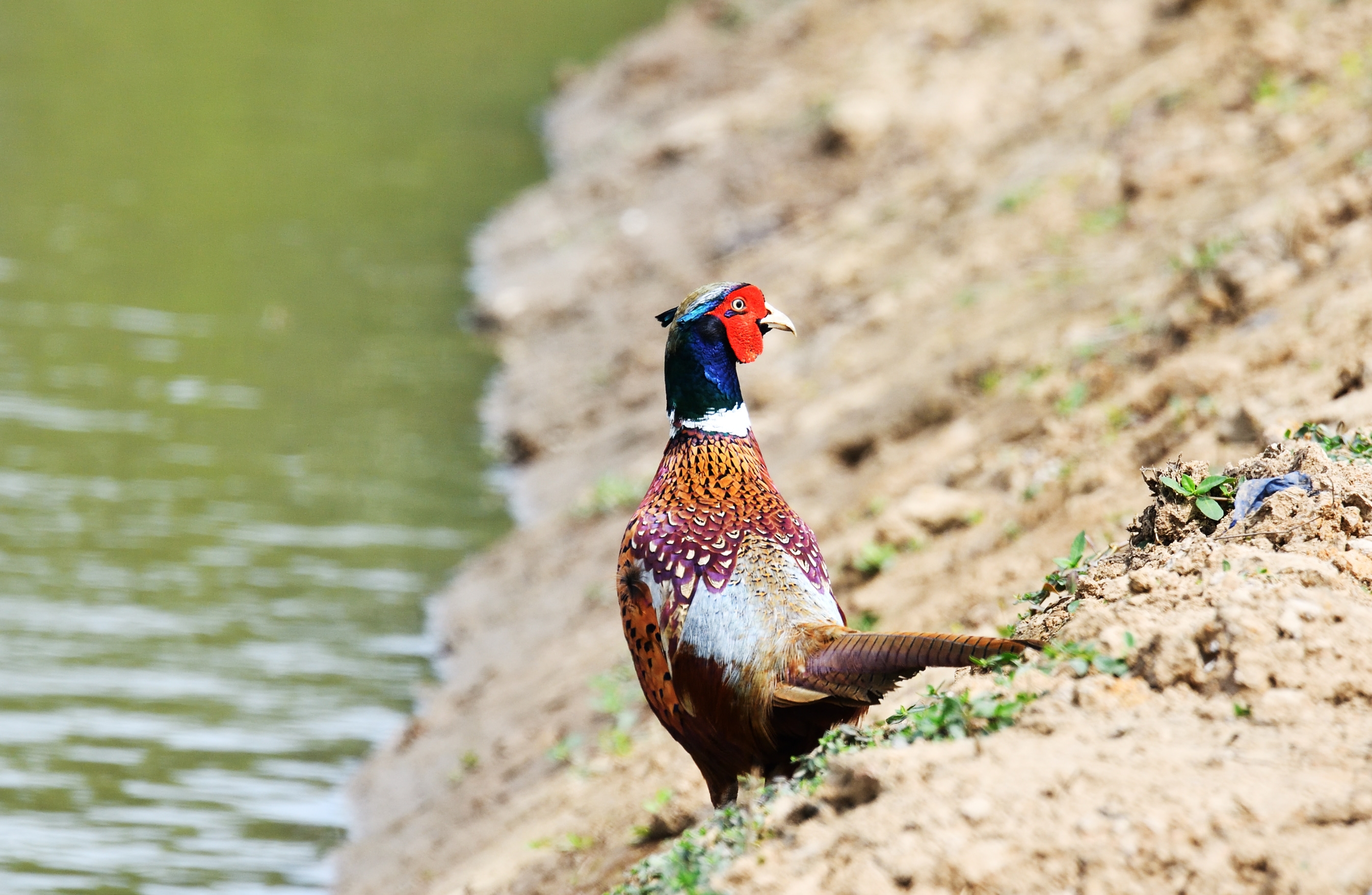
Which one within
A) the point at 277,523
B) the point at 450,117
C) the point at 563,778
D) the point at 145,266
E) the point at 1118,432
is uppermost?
the point at 450,117

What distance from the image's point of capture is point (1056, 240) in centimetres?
1233

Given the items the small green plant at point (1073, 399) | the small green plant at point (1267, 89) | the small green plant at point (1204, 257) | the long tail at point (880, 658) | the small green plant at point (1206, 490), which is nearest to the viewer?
the long tail at point (880, 658)

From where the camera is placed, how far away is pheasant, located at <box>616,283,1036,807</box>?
4770mm

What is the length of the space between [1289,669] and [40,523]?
1038cm

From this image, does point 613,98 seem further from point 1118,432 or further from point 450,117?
point 1118,432

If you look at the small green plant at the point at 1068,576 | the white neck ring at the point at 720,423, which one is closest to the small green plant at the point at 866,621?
the white neck ring at the point at 720,423

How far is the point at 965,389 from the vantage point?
10.4 m

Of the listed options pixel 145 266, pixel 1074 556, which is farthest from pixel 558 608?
pixel 145 266

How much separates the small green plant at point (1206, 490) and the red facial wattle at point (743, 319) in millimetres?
1398

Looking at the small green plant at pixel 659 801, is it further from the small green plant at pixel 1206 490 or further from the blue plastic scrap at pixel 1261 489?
the blue plastic scrap at pixel 1261 489

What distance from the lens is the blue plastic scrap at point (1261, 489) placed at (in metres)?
4.84

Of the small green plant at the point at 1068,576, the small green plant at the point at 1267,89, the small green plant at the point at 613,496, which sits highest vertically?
the small green plant at the point at 1267,89

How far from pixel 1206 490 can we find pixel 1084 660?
3.55 feet

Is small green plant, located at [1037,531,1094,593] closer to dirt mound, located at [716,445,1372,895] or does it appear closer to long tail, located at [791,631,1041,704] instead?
dirt mound, located at [716,445,1372,895]
